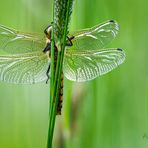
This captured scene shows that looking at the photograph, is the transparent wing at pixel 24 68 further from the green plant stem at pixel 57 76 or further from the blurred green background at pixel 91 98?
the green plant stem at pixel 57 76

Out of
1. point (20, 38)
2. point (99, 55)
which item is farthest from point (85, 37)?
point (20, 38)

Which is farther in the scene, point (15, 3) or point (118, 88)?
point (15, 3)

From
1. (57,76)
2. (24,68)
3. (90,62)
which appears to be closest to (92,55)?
(90,62)

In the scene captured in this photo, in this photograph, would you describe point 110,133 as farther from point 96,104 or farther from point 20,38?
point 20,38

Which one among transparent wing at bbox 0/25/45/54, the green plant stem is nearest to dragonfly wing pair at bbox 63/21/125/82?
transparent wing at bbox 0/25/45/54

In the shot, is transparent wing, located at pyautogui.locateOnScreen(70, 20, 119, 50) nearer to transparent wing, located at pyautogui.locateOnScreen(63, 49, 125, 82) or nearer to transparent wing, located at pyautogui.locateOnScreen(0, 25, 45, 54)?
transparent wing, located at pyautogui.locateOnScreen(63, 49, 125, 82)

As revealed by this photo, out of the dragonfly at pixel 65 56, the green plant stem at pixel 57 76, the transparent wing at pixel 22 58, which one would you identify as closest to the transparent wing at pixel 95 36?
the dragonfly at pixel 65 56

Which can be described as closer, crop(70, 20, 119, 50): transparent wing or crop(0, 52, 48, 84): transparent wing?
crop(0, 52, 48, 84): transparent wing

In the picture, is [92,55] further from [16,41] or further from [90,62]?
[16,41]
